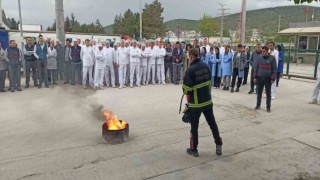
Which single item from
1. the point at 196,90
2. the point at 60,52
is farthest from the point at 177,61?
the point at 196,90

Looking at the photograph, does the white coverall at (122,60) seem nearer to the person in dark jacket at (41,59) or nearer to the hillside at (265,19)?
the person in dark jacket at (41,59)

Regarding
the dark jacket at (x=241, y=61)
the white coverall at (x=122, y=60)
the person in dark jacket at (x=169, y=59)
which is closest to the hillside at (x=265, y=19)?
the person in dark jacket at (x=169, y=59)

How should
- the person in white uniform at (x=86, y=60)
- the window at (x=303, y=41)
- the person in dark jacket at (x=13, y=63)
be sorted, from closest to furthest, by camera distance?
1. the person in dark jacket at (x=13, y=63)
2. the person in white uniform at (x=86, y=60)
3. the window at (x=303, y=41)

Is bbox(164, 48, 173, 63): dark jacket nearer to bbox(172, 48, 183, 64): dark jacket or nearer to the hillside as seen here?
bbox(172, 48, 183, 64): dark jacket

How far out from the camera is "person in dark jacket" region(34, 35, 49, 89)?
13.3 metres

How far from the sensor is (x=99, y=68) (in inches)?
539

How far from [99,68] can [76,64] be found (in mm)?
1263

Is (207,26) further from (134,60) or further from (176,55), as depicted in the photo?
(134,60)

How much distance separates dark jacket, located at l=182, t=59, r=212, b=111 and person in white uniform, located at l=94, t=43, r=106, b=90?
27.4 feet

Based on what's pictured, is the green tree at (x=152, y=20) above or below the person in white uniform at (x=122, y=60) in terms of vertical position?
above

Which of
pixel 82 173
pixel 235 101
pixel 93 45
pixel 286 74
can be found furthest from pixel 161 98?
pixel 286 74

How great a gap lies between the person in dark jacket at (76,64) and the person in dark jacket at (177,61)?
4.35 meters

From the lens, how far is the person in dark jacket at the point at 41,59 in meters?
13.3

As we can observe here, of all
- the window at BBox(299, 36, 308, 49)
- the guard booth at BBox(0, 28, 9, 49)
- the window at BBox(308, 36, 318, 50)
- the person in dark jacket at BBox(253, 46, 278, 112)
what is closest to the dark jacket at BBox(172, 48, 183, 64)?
the person in dark jacket at BBox(253, 46, 278, 112)
